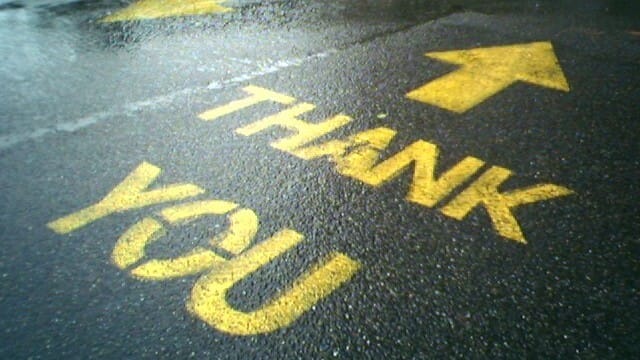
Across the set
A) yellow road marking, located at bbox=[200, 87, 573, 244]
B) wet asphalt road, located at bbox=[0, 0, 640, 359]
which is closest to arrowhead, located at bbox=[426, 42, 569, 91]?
wet asphalt road, located at bbox=[0, 0, 640, 359]

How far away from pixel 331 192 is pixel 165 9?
4438mm

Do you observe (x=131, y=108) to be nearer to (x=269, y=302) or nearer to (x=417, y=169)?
(x=417, y=169)

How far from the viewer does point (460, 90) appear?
3885mm

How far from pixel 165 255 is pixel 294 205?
0.70m

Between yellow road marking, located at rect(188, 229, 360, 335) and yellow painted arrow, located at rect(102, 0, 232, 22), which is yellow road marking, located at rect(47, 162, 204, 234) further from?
yellow painted arrow, located at rect(102, 0, 232, 22)

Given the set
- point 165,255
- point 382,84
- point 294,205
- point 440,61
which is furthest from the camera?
point 440,61

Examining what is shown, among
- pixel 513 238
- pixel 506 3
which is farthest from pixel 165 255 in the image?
pixel 506 3

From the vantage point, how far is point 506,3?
5996 mm

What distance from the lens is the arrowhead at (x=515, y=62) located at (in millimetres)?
4031

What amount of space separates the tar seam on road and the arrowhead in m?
1.24

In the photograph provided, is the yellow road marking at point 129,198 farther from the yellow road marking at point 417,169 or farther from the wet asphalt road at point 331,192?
the yellow road marking at point 417,169

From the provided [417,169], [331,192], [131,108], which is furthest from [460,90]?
[131,108]

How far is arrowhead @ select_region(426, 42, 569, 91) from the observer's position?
13.2 feet

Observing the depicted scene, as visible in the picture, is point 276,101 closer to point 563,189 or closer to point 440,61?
point 440,61
